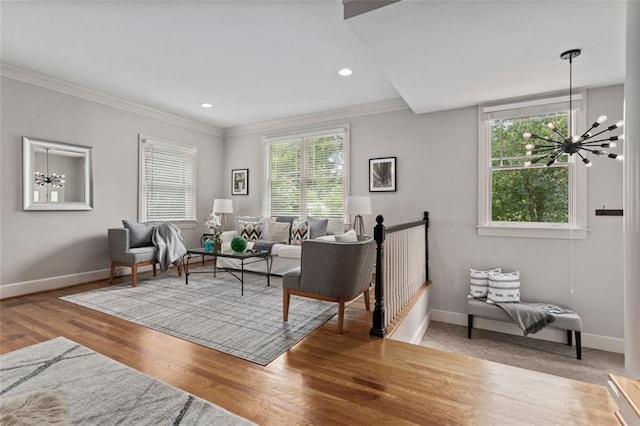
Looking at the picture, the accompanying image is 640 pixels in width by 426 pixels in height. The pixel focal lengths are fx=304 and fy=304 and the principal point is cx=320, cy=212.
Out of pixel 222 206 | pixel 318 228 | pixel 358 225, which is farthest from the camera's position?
pixel 222 206

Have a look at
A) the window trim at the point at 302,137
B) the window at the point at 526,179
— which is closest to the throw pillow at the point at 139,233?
the window trim at the point at 302,137

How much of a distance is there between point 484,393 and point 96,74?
5242 millimetres

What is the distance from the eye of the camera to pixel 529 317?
3.44 meters

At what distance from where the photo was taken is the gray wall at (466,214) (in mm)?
3447

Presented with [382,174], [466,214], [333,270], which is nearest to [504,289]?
[466,214]

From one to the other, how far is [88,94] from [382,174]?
450 centimetres

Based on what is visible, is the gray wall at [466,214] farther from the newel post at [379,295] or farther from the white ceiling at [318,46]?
the newel post at [379,295]

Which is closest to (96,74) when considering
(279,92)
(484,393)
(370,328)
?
(279,92)

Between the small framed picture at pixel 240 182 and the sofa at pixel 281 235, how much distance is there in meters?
0.96

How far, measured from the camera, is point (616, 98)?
3416 millimetres

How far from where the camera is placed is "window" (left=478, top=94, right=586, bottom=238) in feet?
11.9

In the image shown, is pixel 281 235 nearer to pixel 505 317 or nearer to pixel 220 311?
pixel 220 311

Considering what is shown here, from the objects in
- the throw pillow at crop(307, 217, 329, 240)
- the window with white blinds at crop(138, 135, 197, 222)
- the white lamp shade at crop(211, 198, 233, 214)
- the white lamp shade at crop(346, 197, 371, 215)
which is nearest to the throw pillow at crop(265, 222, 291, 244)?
the throw pillow at crop(307, 217, 329, 240)

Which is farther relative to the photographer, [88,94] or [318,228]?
[318,228]
